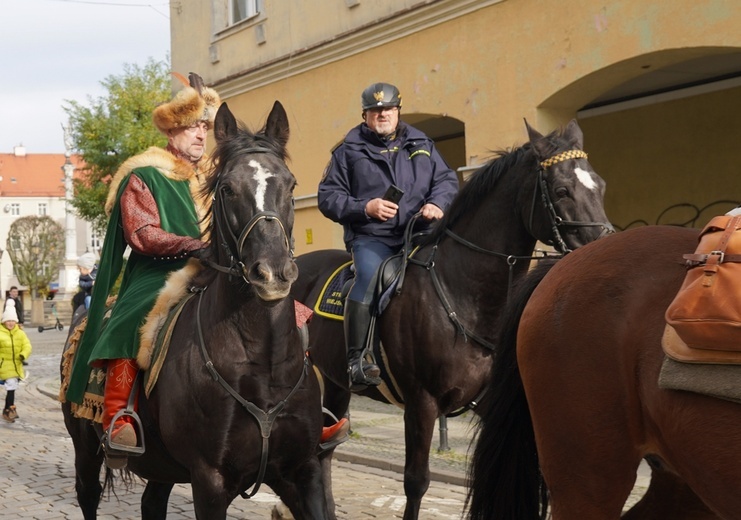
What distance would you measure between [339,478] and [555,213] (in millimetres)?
4069

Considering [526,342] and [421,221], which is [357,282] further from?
[526,342]

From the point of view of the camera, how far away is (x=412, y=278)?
6270 mm

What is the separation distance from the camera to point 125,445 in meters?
4.54

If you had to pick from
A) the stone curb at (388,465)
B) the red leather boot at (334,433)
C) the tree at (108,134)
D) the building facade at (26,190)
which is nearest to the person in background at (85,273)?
the stone curb at (388,465)

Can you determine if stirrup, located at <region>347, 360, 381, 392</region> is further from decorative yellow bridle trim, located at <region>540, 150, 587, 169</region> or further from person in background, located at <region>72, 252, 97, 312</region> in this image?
person in background, located at <region>72, 252, 97, 312</region>

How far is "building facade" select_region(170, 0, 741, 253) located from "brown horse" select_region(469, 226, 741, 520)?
6.92m

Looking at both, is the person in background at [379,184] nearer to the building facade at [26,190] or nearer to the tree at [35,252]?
the tree at [35,252]

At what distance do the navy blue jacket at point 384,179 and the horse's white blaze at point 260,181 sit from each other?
7.65 ft

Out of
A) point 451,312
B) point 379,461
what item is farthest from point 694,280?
point 379,461

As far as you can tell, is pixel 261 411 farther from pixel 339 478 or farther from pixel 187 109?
pixel 339 478

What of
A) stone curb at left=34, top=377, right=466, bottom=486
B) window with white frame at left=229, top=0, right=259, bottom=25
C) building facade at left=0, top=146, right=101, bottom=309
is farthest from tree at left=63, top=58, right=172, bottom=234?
building facade at left=0, top=146, right=101, bottom=309

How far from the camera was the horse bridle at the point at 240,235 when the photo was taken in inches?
158

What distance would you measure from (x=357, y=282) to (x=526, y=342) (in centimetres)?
305

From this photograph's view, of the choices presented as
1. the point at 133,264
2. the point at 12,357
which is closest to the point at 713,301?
the point at 133,264
